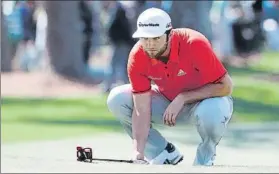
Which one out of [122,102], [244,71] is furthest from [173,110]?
[244,71]

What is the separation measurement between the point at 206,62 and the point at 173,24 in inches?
526

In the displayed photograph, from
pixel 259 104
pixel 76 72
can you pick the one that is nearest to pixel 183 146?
pixel 259 104

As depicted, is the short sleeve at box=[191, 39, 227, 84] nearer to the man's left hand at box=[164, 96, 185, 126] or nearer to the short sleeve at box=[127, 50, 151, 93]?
the man's left hand at box=[164, 96, 185, 126]

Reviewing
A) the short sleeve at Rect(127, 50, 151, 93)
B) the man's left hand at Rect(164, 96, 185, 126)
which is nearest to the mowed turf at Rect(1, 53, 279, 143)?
the short sleeve at Rect(127, 50, 151, 93)

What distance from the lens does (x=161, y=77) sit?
296 inches

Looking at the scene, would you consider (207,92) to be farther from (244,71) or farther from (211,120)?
(244,71)

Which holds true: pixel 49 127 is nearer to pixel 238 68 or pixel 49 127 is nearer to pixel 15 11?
pixel 238 68

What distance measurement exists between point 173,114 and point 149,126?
0.93ft

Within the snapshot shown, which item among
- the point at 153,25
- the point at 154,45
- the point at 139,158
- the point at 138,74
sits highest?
the point at 153,25

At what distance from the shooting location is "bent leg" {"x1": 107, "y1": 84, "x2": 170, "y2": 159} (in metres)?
7.73

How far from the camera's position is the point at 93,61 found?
82.9 ft

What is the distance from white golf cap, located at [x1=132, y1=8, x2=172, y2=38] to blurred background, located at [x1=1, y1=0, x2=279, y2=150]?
4.09 m

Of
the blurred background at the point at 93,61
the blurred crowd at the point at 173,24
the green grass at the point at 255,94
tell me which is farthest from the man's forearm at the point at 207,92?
the blurred crowd at the point at 173,24

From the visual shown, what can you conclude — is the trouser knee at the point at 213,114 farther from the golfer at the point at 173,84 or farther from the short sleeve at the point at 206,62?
the short sleeve at the point at 206,62
